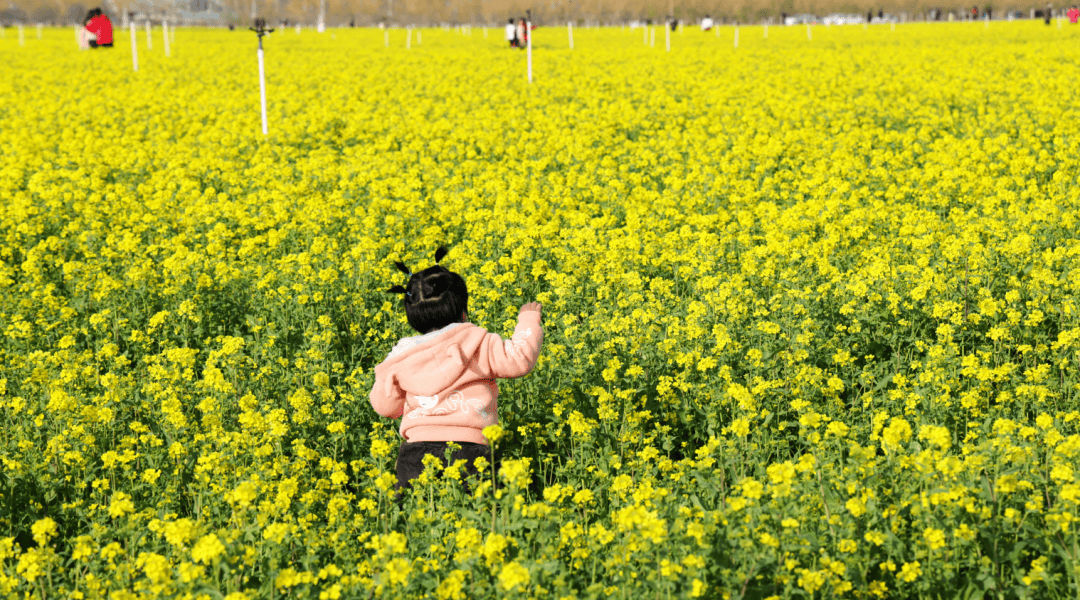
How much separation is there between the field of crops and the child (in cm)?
28

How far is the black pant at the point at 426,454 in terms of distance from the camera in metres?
4.70

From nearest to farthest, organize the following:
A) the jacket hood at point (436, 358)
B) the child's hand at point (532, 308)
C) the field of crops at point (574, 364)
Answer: the field of crops at point (574, 364), the jacket hood at point (436, 358), the child's hand at point (532, 308)

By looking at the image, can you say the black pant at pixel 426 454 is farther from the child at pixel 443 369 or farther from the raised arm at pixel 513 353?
the raised arm at pixel 513 353

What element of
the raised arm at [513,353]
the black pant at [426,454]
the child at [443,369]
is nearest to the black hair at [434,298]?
the child at [443,369]

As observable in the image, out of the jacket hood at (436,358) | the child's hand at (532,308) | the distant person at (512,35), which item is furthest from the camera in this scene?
the distant person at (512,35)

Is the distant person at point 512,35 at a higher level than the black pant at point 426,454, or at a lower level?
higher

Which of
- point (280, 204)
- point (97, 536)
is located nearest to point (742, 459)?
point (97, 536)

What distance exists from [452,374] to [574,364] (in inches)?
67.2

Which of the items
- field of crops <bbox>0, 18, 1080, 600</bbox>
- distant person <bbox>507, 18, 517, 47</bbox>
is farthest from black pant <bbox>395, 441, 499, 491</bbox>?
distant person <bbox>507, 18, 517, 47</bbox>

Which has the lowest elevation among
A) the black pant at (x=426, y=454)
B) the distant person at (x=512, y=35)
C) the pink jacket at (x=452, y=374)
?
the black pant at (x=426, y=454)

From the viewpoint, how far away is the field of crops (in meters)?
3.91

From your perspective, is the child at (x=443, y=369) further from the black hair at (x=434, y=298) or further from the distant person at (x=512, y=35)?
the distant person at (x=512, y=35)

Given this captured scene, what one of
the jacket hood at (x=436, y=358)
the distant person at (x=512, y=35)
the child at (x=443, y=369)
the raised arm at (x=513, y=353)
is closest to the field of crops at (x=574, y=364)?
the child at (x=443, y=369)

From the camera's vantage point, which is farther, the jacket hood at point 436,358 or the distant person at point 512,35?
the distant person at point 512,35
